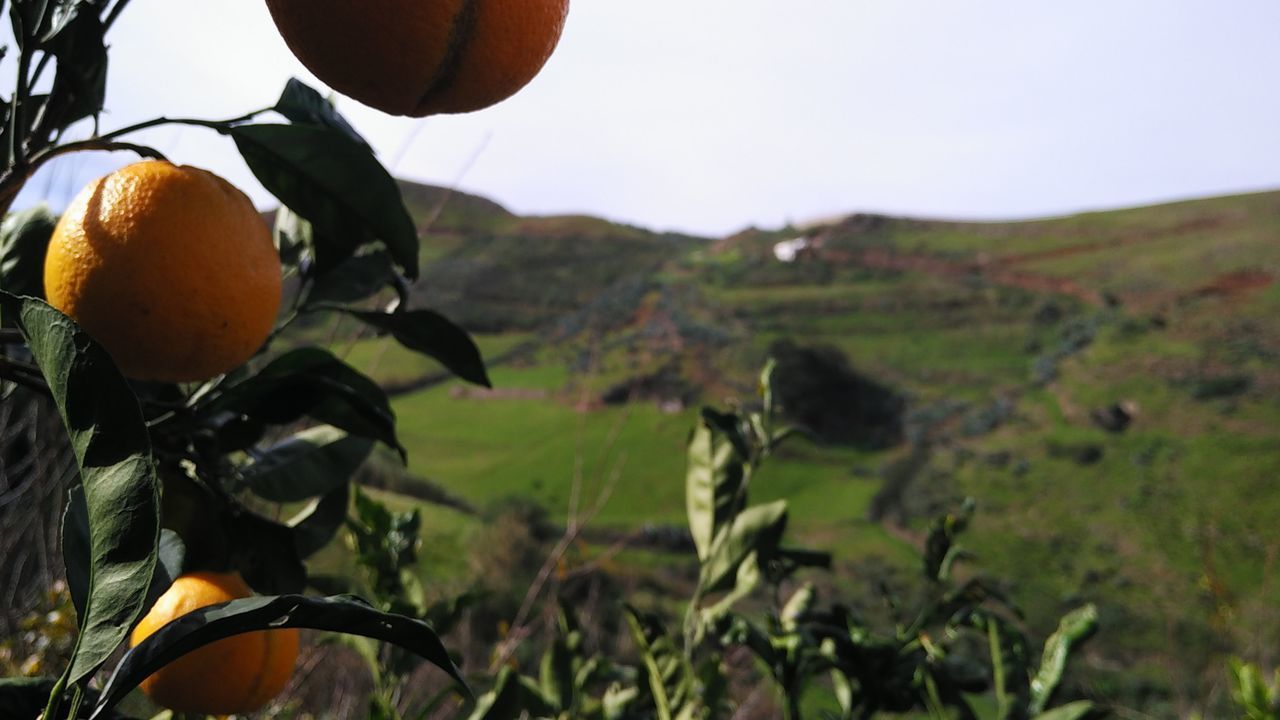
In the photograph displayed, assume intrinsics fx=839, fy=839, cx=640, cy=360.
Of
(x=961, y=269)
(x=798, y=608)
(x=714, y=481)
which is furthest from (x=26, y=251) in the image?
(x=961, y=269)

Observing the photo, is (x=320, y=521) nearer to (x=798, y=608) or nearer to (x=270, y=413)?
(x=270, y=413)

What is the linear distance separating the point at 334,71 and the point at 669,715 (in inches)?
23.9

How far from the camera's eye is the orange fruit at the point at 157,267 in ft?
1.20

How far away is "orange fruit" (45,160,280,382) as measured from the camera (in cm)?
37

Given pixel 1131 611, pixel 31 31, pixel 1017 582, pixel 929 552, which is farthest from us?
pixel 1017 582

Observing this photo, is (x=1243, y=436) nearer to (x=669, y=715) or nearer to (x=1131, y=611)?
(x=1131, y=611)

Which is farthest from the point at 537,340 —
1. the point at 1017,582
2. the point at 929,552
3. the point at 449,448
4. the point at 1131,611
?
the point at 929,552

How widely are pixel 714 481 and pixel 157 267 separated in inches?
19.6

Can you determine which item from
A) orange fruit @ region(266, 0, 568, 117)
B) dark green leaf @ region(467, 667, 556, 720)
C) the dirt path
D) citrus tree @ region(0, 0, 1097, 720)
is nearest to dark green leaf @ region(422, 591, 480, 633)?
citrus tree @ region(0, 0, 1097, 720)

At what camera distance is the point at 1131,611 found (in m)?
5.90

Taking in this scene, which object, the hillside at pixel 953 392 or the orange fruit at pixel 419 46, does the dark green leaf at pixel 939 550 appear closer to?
the orange fruit at pixel 419 46

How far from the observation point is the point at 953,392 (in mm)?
8750

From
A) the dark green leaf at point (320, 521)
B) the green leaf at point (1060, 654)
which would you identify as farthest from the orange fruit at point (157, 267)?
the green leaf at point (1060, 654)

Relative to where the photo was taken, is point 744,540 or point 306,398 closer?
point 306,398
